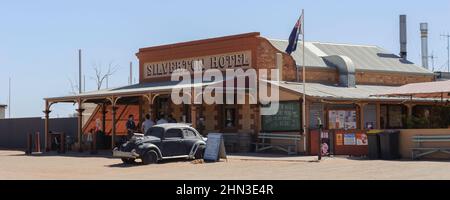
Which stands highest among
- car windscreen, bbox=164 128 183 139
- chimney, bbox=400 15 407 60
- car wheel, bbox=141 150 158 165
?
chimney, bbox=400 15 407 60

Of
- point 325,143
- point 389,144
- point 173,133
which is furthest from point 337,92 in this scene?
point 173,133

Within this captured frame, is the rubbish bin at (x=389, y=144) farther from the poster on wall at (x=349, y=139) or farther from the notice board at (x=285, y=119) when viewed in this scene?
the notice board at (x=285, y=119)

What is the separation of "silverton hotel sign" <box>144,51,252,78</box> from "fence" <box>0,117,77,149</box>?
6.23 m

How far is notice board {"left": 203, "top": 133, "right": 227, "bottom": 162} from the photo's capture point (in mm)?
23500

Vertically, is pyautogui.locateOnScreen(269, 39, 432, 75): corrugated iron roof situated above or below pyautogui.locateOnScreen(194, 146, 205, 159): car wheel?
above

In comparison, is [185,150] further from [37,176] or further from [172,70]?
[172,70]

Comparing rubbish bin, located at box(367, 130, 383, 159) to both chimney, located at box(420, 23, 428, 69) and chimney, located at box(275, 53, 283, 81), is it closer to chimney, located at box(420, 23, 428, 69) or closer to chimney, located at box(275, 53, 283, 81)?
chimney, located at box(275, 53, 283, 81)

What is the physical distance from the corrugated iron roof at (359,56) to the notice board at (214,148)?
378 inches

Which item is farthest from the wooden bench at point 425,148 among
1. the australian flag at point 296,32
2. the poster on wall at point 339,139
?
the australian flag at point 296,32

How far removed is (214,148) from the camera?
2361 centimetres

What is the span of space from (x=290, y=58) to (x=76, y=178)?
581 inches

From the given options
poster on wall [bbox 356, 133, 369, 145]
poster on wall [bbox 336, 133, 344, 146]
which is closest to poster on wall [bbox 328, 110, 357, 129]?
poster on wall [bbox 336, 133, 344, 146]

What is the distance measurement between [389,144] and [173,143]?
7.07 m
